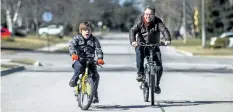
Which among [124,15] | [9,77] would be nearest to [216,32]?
[9,77]

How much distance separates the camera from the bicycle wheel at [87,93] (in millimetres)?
10562

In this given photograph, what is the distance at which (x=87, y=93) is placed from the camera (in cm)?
1063

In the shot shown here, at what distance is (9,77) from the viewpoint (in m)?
19.9

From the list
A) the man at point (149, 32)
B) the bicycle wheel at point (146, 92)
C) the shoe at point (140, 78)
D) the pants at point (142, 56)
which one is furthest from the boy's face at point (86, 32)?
the bicycle wheel at point (146, 92)

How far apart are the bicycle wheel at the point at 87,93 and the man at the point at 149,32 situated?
1.11 metres

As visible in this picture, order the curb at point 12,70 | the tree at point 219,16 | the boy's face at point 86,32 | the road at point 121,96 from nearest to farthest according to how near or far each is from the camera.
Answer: the boy's face at point 86,32
the road at point 121,96
the curb at point 12,70
the tree at point 219,16

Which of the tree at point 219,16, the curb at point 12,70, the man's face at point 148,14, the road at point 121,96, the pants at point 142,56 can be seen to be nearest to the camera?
the man's face at point 148,14

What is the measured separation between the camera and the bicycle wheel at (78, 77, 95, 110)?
416 inches

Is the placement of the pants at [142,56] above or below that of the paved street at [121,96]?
above

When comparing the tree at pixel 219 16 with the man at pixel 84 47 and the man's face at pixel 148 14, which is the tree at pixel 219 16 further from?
the man at pixel 84 47

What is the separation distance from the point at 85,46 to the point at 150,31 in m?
1.35

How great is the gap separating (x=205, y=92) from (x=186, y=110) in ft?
11.6

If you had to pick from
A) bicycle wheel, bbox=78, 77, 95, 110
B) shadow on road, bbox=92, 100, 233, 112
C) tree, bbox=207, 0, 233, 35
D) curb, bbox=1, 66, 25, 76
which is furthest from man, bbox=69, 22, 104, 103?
tree, bbox=207, 0, 233, 35

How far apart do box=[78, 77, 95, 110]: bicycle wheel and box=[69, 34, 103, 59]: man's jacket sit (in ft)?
1.48
